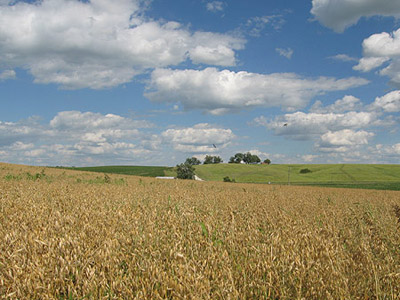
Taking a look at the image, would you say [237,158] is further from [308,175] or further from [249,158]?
[308,175]

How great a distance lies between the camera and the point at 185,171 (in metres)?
68.8

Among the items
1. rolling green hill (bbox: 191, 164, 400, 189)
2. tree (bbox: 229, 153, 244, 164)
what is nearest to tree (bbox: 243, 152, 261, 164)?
tree (bbox: 229, 153, 244, 164)

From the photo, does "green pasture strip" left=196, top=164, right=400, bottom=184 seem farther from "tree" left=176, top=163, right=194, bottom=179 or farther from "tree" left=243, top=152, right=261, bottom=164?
"tree" left=243, top=152, right=261, bottom=164

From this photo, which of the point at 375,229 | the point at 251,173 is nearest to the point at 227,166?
the point at 251,173

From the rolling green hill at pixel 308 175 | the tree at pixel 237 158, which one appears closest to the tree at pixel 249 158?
the tree at pixel 237 158

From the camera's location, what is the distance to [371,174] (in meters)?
73.9

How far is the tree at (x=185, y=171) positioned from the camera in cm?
6812

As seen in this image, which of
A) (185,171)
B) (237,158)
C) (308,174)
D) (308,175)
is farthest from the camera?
(237,158)

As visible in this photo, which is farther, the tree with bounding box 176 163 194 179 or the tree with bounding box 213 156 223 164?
the tree with bounding box 213 156 223 164

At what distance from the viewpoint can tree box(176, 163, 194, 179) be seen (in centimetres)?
6812

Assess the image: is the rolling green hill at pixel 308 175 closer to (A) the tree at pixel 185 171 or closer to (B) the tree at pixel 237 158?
(A) the tree at pixel 185 171

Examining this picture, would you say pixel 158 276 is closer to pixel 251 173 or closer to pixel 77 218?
pixel 77 218

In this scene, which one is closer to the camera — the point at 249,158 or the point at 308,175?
the point at 308,175

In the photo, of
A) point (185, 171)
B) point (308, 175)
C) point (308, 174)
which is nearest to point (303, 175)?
point (308, 175)
